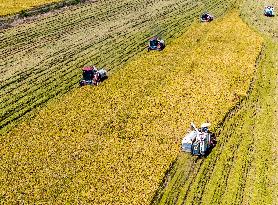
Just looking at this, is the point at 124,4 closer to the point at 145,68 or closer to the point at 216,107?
the point at 145,68

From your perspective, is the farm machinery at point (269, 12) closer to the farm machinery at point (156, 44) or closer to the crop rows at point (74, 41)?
the crop rows at point (74, 41)

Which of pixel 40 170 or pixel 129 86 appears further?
pixel 129 86

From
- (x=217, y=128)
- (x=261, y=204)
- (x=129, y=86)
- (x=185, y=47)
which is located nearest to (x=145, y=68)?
(x=129, y=86)

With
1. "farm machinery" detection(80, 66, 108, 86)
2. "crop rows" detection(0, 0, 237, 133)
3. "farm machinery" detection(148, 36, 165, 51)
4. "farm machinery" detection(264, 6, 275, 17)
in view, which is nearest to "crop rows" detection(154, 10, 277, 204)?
"farm machinery" detection(80, 66, 108, 86)

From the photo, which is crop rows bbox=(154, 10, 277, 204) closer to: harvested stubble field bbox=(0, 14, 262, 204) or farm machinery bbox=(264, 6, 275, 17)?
harvested stubble field bbox=(0, 14, 262, 204)

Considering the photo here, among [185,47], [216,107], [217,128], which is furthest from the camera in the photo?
[185,47]

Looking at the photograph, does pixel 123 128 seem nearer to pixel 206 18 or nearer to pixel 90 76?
pixel 90 76
